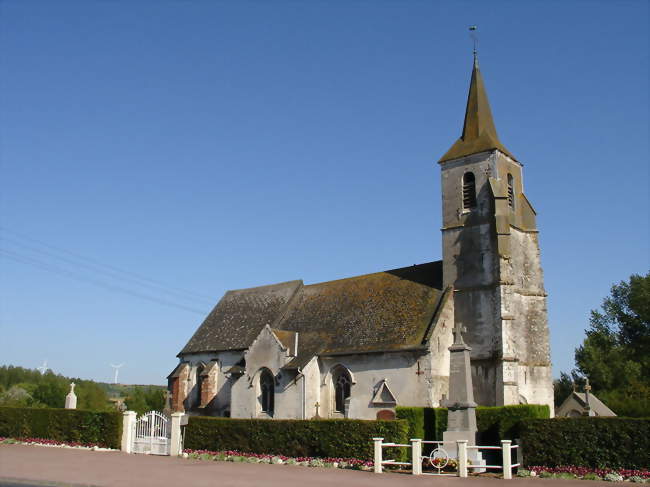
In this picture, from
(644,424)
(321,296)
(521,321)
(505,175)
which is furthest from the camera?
(321,296)

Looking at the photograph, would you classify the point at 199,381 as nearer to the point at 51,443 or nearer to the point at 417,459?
the point at 51,443

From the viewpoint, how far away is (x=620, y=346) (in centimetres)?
5562

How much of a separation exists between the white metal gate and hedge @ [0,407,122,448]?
38.6 inches

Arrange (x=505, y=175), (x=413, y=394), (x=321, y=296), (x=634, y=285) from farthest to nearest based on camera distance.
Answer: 1. (x=634, y=285)
2. (x=321, y=296)
3. (x=505, y=175)
4. (x=413, y=394)

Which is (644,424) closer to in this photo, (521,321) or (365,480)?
(365,480)

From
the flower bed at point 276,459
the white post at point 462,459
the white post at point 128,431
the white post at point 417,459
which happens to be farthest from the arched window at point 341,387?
the white post at point 462,459

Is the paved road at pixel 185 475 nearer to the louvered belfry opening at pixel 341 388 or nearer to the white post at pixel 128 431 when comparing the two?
the white post at pixel 128 431

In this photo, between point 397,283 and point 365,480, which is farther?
point 397,283

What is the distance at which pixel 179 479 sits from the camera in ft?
53.0

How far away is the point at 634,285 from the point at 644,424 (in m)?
44.2

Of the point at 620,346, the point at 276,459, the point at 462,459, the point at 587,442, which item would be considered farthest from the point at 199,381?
the point at 620,346

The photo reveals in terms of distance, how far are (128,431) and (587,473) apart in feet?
57.0

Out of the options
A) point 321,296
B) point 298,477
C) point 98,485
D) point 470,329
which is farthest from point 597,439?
point 321,296

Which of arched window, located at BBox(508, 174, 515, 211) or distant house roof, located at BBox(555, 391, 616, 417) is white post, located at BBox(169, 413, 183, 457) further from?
distant house roof, located at BBox(555, 391, 616, 417)
